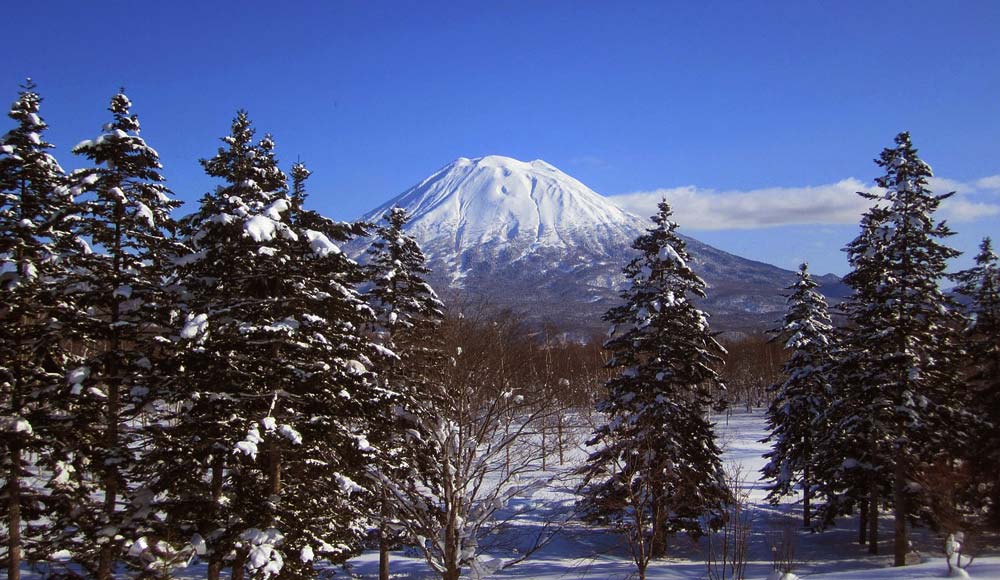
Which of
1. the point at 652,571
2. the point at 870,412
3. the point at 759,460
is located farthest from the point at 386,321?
the point at 759,460

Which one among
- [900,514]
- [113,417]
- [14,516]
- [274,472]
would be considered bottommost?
[900,514]

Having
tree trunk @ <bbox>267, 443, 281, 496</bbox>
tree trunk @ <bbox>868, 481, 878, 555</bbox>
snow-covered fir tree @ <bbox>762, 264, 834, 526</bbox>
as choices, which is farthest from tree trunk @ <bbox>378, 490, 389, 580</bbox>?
snow-covered fir tree @ <bbox>762, 264, 834, 526</bbox>

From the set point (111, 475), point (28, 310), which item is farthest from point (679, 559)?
point (28, 310)

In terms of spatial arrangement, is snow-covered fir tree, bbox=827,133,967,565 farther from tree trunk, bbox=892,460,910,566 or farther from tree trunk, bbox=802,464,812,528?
tree trunk, bbox=802,464,812,528

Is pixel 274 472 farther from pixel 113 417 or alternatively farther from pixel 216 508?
pixel 113 417

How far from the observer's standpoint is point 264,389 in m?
14.3

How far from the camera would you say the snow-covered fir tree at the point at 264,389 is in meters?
13.0

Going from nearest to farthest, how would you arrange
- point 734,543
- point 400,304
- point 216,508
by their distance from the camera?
point 734,543 → point 216,508 → point 400,304

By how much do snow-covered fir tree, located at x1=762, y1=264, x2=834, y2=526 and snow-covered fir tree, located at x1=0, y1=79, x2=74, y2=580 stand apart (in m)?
A: 26.4

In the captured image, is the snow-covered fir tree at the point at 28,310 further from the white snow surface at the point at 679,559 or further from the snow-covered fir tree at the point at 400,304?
the snow-covered fir tree at the point at 400,304

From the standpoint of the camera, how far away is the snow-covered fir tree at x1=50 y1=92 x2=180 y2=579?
44.9 feet

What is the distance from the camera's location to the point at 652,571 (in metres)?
22.5

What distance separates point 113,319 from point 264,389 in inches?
144

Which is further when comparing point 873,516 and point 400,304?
point 873,516
